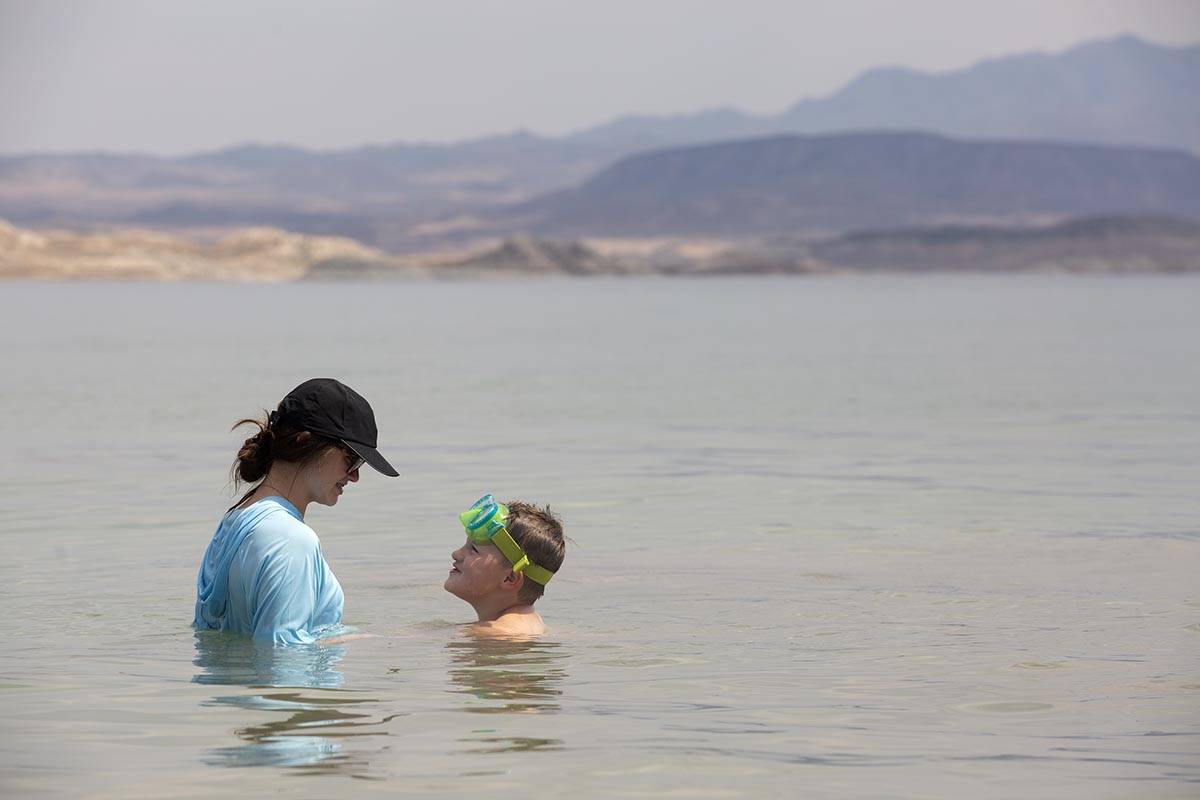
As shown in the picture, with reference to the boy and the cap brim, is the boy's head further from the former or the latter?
the cap brim

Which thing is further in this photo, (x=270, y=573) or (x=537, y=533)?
(x=537, y=533)

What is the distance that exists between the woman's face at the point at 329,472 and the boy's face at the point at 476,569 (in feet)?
3.48

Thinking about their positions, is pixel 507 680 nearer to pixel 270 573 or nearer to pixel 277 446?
pixel 270 573

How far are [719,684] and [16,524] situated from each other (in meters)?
7.31

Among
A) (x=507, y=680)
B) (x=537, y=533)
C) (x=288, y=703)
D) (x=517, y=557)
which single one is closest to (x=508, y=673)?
(x=507, y=680)

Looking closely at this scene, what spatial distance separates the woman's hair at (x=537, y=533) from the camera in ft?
28.0

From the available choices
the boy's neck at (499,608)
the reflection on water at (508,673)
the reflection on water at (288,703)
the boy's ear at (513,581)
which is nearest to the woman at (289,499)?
the reflection on water at (288,703)

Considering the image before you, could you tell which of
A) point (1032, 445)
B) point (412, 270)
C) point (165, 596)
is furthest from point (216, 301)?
point (165, 596)

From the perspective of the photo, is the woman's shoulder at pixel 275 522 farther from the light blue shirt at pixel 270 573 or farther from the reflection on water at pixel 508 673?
the reflection on water at pixel 508 673

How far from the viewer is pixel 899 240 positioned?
620 feet

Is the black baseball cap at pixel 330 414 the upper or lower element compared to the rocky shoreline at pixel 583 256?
lower

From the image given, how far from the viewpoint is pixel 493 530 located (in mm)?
8523

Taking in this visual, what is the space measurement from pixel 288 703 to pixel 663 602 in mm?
3665

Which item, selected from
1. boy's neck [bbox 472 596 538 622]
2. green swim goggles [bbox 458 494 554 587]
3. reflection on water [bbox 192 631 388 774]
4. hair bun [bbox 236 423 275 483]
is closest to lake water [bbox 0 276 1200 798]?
reflection on water [bbox 192 631 388 774]
